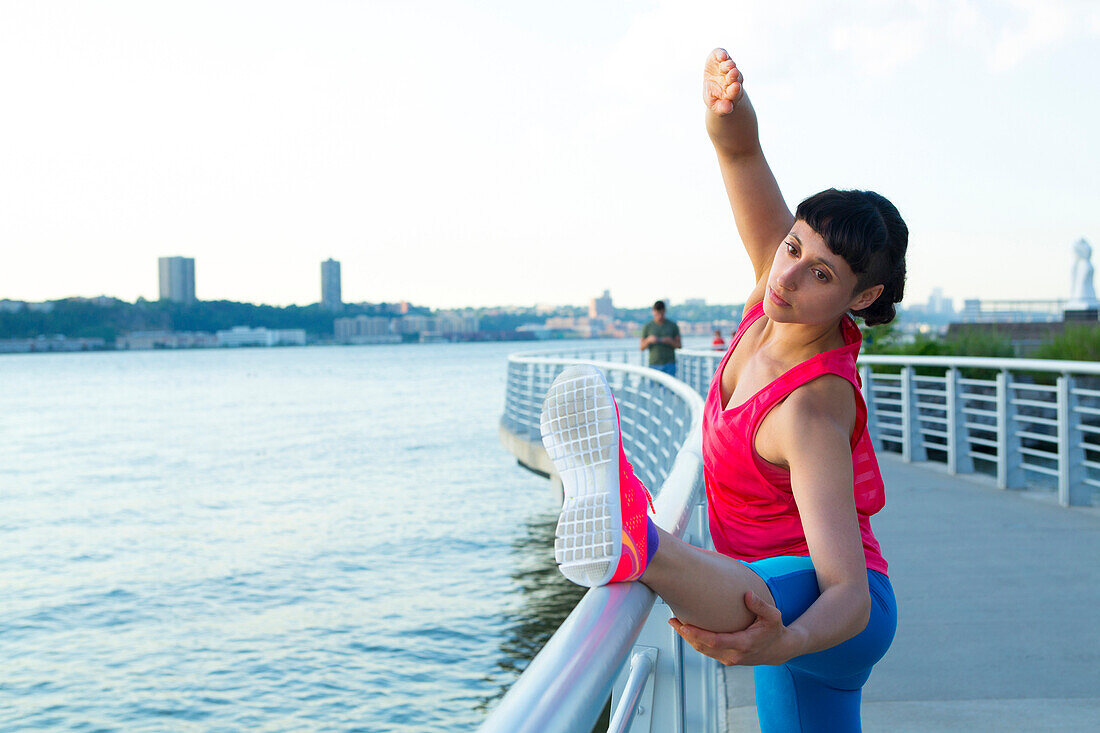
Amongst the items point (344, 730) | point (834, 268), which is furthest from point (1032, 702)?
point (344, 730)

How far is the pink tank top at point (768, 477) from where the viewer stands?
158cm

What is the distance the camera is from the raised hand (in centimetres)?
184

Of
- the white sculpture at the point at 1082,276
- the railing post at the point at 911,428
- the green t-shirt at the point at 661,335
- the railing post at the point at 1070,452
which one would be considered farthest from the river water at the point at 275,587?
the white sculpture at the point at 1082,276

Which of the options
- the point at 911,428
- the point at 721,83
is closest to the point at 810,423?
the point at 721,83

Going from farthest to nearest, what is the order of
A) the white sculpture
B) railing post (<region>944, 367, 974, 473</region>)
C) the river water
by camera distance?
the white sculpture < the river water < railing post (<region>944, 367, 974, 473</region>)

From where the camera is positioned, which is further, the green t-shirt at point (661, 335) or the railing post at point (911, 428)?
the green t-shirt at point (661, 335)

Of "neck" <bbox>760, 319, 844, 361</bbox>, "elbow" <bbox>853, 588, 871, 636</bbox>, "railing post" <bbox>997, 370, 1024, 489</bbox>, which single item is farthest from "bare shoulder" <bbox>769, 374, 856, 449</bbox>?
"railing post" <bbox>997, 370, 1024, 489</bbox>

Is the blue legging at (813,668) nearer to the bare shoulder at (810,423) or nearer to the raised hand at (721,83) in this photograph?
the bare shoulder at (810,423)

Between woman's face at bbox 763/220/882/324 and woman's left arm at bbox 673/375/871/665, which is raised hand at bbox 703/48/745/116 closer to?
woman's face at bbox 763/220/882/324

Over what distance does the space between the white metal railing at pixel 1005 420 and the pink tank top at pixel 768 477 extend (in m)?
4.60

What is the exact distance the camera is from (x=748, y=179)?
1977 mm

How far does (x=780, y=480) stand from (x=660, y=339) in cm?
1171

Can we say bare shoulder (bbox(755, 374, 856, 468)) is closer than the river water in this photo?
Yes

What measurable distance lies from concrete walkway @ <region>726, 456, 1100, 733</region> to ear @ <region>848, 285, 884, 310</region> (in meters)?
1.71
